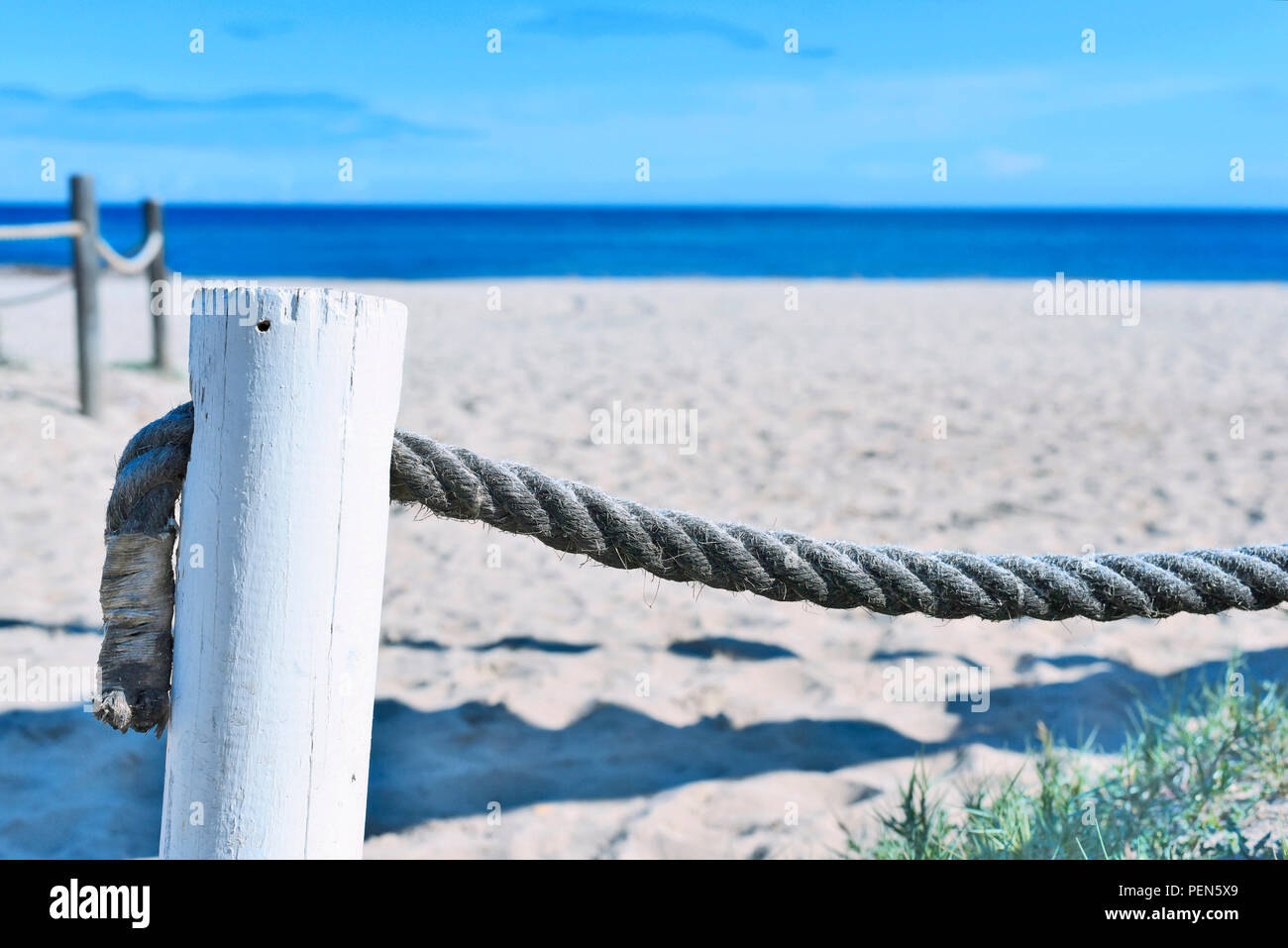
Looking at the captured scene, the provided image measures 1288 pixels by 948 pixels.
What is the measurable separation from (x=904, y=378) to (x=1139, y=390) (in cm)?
156

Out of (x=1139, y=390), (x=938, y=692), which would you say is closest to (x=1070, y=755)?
(x=938, y=692)

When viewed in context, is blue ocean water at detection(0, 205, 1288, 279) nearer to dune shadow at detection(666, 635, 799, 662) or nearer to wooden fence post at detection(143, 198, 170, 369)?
wooden fence post at detection(143, 198, 170, 369)

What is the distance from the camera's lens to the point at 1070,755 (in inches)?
94.5

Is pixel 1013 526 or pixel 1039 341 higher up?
pixel 1039 341

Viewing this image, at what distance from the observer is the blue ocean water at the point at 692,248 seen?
26281mm

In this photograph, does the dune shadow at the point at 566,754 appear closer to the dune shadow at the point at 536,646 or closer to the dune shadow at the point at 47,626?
the dune shadow at the point at 536,646

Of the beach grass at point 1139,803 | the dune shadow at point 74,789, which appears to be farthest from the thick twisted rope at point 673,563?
the dune shadow at point 74,789

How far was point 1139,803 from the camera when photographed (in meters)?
2.11

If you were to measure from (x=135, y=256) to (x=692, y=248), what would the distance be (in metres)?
30.3

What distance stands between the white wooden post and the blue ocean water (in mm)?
22129

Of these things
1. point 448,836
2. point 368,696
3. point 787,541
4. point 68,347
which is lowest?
point 448,836

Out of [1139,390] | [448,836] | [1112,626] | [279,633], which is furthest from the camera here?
[1139,390]

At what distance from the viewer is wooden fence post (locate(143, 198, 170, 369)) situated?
6.75m
